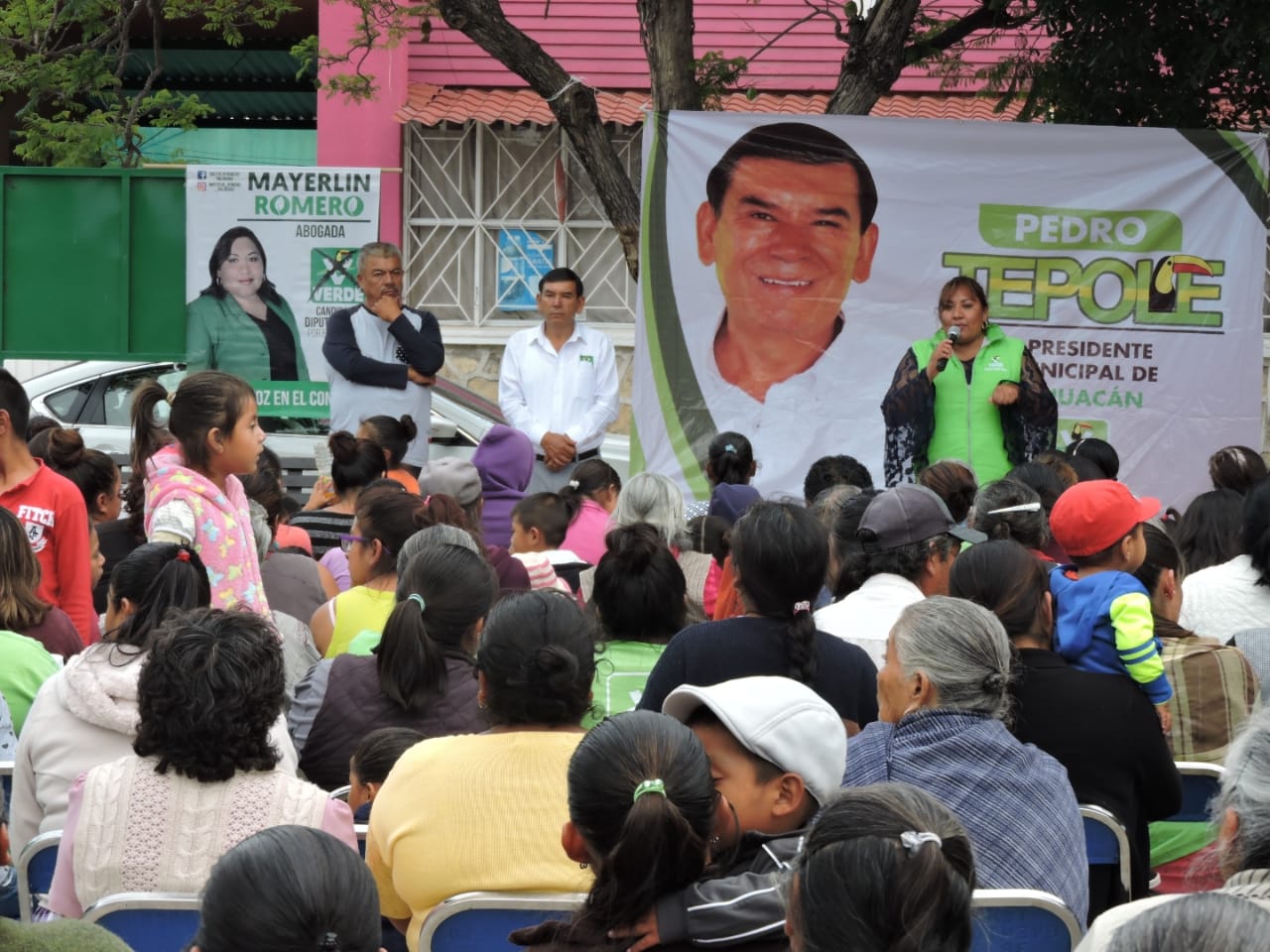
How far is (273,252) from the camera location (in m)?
9.70

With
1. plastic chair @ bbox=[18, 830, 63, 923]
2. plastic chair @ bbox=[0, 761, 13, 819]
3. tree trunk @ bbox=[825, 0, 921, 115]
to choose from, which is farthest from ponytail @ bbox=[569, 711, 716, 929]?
tree trunk @ bbox=[825, 0, 921, 115]

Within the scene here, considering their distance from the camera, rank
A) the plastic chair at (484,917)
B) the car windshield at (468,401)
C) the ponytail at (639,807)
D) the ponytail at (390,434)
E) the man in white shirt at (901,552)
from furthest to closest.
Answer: the car windshield at (468,401), the ponytail at (390,434), the man in white shirt at (901,552), the plastic chair at (484,917), the ponytail at (639,807)

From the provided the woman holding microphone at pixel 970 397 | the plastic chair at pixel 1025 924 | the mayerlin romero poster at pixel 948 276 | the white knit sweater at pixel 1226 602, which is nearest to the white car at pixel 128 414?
the mayerlin romero poster at pixel 948 276

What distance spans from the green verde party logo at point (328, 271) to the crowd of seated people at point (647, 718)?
12.8 feet

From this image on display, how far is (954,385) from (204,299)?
4410 mm

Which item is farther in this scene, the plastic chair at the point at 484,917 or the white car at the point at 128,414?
the white car at the point at 128,414

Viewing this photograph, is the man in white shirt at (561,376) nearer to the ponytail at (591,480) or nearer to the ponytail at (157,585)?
the ponytail at (591,480)

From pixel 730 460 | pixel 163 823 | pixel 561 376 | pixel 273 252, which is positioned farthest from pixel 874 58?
pixel 163 823

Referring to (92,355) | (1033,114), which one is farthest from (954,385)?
(92,355)

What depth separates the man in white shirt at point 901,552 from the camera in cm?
455

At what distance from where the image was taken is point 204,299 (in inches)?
384

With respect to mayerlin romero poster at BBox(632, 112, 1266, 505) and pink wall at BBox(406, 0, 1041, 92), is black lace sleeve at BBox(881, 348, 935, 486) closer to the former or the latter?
mayerlin romero poster at BBox(632, 112, 1266, 505)

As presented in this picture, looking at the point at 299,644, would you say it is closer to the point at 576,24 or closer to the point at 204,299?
the point at 204,299

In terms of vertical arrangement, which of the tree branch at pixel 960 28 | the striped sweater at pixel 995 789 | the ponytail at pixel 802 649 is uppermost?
the tree branch at pixel 960 28
